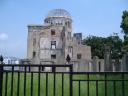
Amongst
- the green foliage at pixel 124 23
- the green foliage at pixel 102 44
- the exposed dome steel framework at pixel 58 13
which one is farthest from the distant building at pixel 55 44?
the green foliage at pixel 124 23

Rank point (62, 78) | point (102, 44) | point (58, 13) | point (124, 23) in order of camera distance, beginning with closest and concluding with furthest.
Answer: point (62, 78) < point (124, 23) < point (102, 44) < point (58, 13)

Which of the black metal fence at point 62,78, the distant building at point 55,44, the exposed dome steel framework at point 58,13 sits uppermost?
the exposed dome steel framework at point 58,13

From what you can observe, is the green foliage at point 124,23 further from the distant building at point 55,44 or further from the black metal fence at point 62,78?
the distant building at point 55,44

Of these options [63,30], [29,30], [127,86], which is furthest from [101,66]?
[29,30]

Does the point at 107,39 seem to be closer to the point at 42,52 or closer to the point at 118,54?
the point at 118,54

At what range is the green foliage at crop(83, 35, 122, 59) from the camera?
6001cm

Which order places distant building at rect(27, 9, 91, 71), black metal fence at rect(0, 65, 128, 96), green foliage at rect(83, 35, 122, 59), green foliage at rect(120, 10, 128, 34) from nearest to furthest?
black metal fence at rect(0, 65, 128, 96) < green foliage at rect(120, 10, 128, 34) < distant building at rect(27, 9, 91, 71) < green foliage at rect(83, 35, 122, 59)

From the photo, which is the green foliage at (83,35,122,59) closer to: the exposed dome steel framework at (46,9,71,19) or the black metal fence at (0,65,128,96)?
the exposed dome steel framework at (46,9,71,19)

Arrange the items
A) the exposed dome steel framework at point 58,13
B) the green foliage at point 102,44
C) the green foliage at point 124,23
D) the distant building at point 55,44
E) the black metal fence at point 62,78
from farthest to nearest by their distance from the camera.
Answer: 1. the exposed dome steel framework at point 58,13
2. the green foliage at point 102,44
3. the distant building at point 55,44
4. the green foliage at point 124,23
5. the black metal fence at point 62,78

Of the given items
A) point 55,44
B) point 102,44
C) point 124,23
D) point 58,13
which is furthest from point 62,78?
point 58,13

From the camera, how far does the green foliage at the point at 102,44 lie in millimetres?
60013

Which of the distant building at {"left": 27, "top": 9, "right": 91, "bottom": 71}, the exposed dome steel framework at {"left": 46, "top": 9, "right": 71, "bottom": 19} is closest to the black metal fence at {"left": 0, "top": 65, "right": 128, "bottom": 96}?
the distant building at {"left": 27, "top": 9, "right": 91, "bottom": 71}

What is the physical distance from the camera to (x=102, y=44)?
203 feet

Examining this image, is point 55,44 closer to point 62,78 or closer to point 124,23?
point 124,23
